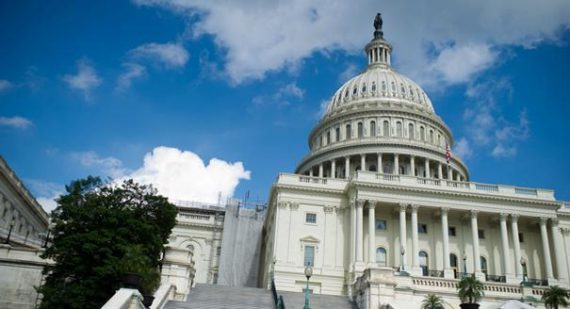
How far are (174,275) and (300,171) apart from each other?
5094cm

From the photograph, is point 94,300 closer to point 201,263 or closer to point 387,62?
point 201,263

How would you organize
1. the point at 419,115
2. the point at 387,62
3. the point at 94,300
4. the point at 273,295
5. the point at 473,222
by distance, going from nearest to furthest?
the point at 94,300 < the point at 273,295 < the point at 473,222 < the point at 419,115 < the point at 387,62

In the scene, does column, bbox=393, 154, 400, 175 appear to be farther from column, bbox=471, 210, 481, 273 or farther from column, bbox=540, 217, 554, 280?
column, bbox=540, 217, 554, 280

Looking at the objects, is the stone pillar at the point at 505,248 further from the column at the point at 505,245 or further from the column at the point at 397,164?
the column at the point at 397,164

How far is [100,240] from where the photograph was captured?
110 feet

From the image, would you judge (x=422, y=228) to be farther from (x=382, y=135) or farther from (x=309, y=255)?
(x=382, y=135)

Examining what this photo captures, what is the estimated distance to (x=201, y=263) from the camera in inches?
2726

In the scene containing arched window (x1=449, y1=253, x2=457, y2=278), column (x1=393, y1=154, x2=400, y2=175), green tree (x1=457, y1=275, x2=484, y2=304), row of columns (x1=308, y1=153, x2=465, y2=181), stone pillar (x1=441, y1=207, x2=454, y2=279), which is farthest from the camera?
row of columns (x1=308, y1=153, x2=465, y2=181)

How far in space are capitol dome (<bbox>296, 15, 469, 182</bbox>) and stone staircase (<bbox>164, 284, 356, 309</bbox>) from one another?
37.9 meters

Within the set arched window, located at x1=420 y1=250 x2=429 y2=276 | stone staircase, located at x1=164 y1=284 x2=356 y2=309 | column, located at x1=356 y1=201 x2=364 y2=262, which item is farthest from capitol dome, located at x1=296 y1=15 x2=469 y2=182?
stone staircase, located at x1=164 y1=284 x2=356 y2=309

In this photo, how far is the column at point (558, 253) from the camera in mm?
52406

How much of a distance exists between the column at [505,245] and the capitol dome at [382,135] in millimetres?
14937

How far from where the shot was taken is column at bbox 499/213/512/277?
51594 millimetres

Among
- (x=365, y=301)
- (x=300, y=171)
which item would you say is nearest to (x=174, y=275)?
(x=365, y=301)
